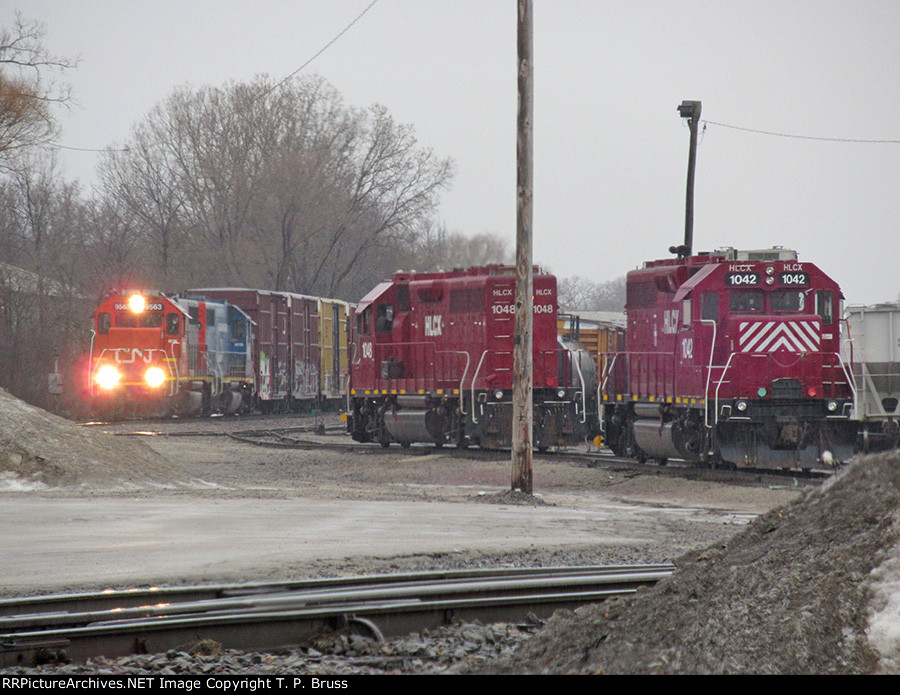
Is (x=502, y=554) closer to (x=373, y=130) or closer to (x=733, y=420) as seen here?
(x=733, y=420)

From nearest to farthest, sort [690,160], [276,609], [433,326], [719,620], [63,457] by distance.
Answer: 1. [719,620]
2. [276,609]
3. [63,457]
4. [433,326]
5. [690,160]

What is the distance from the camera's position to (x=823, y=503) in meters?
5.22

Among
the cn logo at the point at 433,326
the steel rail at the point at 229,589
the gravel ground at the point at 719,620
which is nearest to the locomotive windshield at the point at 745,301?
the cn logo at the point at 433,326

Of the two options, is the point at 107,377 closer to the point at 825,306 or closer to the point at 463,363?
the point at 463,363

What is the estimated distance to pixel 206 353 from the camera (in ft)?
108

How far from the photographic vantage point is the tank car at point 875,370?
1730 centimetres

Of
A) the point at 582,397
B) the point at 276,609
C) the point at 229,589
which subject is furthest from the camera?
the point at 582,397

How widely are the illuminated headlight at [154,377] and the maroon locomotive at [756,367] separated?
16.8 meters

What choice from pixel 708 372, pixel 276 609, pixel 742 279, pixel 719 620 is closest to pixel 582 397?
pixel 708 372

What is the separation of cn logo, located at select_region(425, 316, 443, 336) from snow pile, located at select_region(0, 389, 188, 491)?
771 centimetres

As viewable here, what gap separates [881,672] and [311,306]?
37.3 metres

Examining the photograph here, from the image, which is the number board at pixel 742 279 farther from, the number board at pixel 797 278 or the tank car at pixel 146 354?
the tank car at pixel 146 354

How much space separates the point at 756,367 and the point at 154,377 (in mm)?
19182
